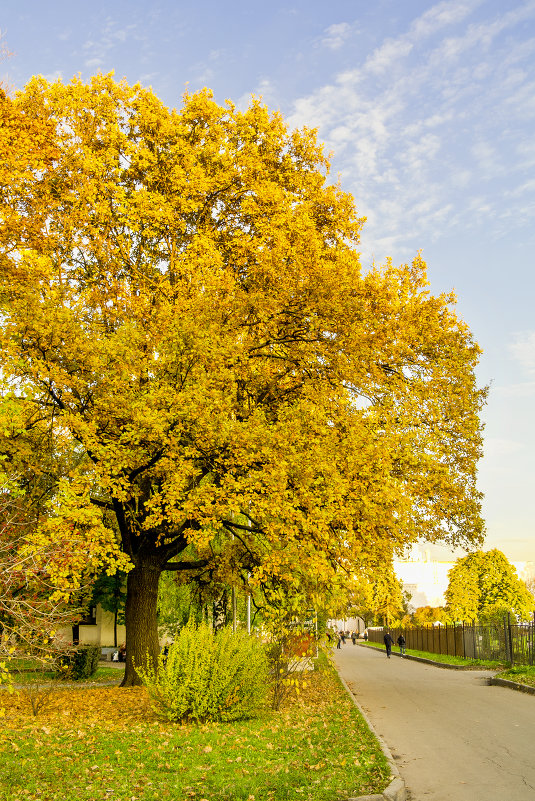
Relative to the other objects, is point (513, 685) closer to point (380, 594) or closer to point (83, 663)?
point (380, 594)

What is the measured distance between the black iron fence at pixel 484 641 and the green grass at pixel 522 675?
2.35ft

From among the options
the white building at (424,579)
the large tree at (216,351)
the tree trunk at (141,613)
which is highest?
the large tree at (216,351)

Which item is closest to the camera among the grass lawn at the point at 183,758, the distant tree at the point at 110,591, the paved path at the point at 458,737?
the grass lawn at the point at 183,758

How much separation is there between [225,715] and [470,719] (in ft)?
15.7

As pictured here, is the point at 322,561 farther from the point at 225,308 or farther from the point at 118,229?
the point at 118,229

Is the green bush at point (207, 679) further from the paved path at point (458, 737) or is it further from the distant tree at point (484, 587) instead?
the distant tree at point (484, 587)

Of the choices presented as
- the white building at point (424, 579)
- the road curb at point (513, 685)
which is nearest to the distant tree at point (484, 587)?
the road curb at point (513, 685)

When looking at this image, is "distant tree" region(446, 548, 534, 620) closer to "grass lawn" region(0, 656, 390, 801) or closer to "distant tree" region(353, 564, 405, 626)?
"distant tree" region(353, 564, 405, 626)

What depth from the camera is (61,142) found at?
18.9 metres

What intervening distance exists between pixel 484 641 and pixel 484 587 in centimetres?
1966

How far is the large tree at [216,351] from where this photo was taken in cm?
1486

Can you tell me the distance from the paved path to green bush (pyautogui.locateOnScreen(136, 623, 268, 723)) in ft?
7.82

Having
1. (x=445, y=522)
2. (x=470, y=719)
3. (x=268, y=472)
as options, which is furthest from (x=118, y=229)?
(x=470, y=719)

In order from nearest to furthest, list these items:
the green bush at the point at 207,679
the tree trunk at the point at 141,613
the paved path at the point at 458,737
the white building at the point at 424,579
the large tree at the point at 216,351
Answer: the paved path at the point at 458,737 < the green bush at the point at 207,679 < the large tree at the point at 216,351 < the tree trunk at the point at 141,613 < the white building at the point at 424,579
